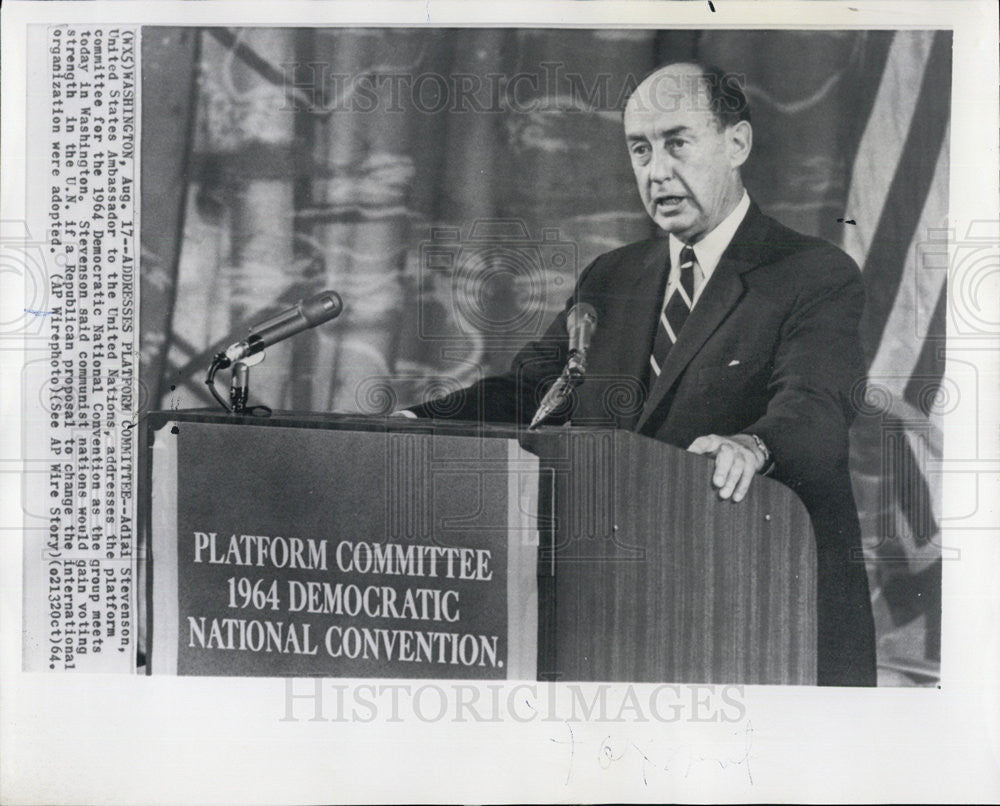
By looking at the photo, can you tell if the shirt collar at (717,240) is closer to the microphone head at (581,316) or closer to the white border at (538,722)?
the microphone head at (581,316)

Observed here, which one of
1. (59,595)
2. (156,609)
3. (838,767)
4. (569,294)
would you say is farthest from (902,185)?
(59,595)

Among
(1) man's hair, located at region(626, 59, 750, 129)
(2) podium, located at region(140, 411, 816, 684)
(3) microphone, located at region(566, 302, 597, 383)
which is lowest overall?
(2) podium, located at region(140, 411, 816, 684)

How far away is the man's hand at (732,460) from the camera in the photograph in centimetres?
176

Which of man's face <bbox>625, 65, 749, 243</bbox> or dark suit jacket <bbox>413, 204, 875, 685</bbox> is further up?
man's face <bbox>625, 65, 749, 243</bbox>

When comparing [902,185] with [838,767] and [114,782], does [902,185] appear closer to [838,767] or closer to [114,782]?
[838,767]

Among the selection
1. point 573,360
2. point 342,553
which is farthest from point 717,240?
point 342,553

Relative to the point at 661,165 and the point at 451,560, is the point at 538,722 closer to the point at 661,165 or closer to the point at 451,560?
the point at 451,560

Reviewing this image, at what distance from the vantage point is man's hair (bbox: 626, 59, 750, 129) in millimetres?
1899

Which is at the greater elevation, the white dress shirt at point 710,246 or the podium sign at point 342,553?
the white dress shirt at point 710,246

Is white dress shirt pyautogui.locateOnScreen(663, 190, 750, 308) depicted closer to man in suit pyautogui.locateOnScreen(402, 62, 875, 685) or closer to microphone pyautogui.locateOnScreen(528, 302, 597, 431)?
man in suit pyautogui.locateOnScreen(402, 62, 875, 685)

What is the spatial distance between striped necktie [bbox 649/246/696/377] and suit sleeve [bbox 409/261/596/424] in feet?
0.67

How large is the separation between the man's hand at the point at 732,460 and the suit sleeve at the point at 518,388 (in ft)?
1.15
